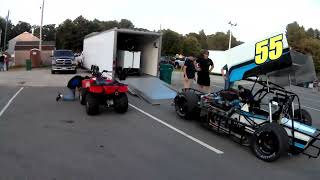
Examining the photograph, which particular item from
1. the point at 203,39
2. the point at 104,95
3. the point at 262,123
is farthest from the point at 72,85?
the point at 203,39

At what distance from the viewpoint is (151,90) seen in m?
15.9

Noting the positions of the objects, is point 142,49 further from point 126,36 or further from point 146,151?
point 146,151

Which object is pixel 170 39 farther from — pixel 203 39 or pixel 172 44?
pixel 203 39

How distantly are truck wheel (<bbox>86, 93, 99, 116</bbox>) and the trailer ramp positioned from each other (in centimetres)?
308

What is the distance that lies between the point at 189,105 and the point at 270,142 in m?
3.53

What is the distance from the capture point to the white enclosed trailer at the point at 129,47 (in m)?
18.4

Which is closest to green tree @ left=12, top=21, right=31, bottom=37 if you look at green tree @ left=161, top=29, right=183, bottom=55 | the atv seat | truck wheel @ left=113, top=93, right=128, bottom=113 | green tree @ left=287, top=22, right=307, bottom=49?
green tree @ left=161, top=29, right=183, bottom=55

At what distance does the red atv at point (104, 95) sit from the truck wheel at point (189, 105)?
172 cm

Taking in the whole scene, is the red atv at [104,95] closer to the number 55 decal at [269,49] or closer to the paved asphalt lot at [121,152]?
the paved asphalt lot at [121,152]

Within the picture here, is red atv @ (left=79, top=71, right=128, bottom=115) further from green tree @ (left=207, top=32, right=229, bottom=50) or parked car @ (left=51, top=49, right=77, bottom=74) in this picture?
green tree @ (left=207, top=32, right=229, bottom=50)

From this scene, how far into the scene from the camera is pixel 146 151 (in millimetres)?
7887

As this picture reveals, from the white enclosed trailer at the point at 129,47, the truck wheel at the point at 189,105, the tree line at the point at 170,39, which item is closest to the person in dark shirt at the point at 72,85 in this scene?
the white enclosed trailer at the point at 129,47

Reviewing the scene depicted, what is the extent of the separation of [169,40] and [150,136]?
6833 centimetres

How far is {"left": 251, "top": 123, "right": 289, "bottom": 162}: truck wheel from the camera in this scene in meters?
7.29
